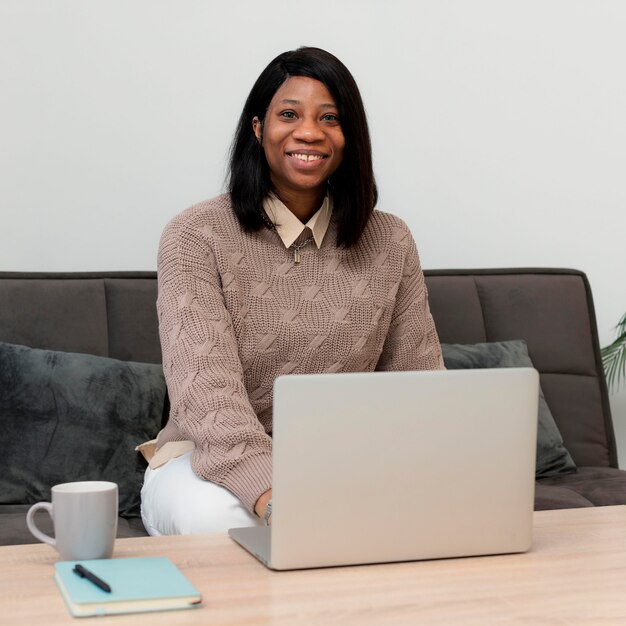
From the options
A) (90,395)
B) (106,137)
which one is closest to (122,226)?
(106,137)

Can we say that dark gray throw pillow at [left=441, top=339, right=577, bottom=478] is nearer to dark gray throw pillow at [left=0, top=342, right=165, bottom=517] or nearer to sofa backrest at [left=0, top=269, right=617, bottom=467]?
sofa backrest at [left=0, top=269, right=617, bottom=467]

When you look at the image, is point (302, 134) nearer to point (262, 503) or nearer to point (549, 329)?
point (262, 503)

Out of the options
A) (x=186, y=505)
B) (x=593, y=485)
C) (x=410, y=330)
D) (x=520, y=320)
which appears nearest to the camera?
(x=186, y=505)

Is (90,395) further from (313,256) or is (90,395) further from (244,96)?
(244,96)

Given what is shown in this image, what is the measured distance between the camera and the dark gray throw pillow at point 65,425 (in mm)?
2113

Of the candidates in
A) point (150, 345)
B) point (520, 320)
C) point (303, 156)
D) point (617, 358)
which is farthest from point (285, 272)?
point (617, 358)

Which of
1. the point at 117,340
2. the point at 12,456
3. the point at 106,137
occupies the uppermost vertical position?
the point at 106,137

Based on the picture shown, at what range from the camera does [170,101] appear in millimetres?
2721

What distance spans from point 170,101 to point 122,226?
0.36m

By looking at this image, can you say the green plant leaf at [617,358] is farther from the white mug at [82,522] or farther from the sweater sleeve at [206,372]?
the white mug at [82,522]

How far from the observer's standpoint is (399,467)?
1099mm

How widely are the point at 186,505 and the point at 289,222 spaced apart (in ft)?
2.06

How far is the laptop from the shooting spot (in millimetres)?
1070

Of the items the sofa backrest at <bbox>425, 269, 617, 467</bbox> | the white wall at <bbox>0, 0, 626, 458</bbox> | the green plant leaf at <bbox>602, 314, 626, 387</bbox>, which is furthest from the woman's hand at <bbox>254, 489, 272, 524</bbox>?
the green plant leaf at <bbox>602, 314, 626, 387</bbox>
